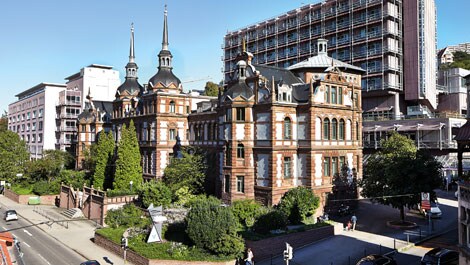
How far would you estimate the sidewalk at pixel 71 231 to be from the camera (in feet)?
112

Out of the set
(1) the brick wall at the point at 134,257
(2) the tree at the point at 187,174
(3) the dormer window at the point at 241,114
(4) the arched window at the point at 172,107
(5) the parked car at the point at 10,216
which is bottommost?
(1) the brick wall at the point at 134,257

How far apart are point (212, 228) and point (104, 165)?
3144cm

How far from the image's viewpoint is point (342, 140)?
1740 inches

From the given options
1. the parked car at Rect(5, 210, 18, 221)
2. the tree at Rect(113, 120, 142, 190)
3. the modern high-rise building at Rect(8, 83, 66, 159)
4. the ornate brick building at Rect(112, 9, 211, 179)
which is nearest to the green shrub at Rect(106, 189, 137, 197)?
the tree at Rect(113, 120, 142, 190)

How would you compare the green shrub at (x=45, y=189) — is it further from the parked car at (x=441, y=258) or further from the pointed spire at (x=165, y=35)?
the parked car at (x=441, y=258)

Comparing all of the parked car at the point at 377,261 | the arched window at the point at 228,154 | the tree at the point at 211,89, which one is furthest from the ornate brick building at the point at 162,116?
the parked car at the point at 377,261

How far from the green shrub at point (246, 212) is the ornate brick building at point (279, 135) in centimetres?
301

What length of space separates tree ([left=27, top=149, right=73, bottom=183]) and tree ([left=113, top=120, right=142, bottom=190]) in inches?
784

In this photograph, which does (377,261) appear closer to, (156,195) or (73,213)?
(156,195)

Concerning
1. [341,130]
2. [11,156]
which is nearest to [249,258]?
[341,130]

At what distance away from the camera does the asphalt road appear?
32.4 meters

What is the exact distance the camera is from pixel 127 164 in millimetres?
52312

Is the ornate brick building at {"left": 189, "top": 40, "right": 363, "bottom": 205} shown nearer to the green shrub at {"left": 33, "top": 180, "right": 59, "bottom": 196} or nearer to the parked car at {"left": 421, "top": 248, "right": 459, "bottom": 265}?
the parked car at {"left": 421, "top": 248, "right": 459, "bottom": 265}

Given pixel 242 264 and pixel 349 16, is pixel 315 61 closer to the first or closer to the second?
pixel 349 16
